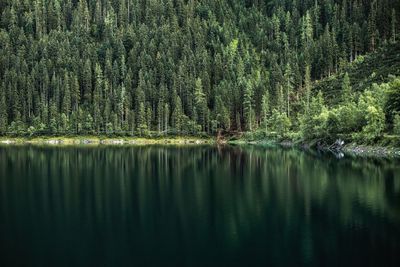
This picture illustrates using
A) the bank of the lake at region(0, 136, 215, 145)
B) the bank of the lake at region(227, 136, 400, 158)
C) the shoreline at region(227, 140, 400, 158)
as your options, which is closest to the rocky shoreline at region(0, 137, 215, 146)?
the bank of the lake at region(0, 136, 215, 145)

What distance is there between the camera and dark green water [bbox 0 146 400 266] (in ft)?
101

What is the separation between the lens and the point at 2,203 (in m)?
48.4

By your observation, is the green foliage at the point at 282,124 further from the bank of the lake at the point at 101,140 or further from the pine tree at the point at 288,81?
the bank of the lake at the point at 101,140

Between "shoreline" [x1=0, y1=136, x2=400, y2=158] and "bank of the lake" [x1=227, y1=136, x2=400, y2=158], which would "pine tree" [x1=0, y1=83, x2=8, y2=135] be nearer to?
"shoreline" [x1=0, y1=136, x2=400, y2=158]

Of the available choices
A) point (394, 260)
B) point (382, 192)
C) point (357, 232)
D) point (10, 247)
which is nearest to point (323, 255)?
point (394, 260)

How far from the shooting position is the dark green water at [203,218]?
30672mm

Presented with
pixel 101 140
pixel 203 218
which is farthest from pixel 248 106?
pixel 203 218

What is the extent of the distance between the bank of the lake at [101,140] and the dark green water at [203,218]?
98921 mm

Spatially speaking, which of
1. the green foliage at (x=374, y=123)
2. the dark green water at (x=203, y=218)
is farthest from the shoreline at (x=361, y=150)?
the dark green water at (x=203, y=218)

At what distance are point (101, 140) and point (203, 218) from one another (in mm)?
141046

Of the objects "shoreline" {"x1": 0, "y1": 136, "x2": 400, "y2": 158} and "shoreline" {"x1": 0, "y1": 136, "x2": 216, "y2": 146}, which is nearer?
"shoreline" {"x1": 0, "y1": 136, "x2": 400, "y2": 158}

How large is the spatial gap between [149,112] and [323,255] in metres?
163

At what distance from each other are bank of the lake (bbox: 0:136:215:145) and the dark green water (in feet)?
325

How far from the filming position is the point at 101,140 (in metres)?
177
